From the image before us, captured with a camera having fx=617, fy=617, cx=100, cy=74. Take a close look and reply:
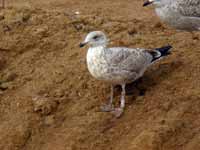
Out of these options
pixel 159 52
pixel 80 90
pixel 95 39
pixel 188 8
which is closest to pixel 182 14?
pixel 188 8

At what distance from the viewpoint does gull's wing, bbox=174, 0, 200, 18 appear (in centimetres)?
870

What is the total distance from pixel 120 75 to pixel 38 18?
2.30m

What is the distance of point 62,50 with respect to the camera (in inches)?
332

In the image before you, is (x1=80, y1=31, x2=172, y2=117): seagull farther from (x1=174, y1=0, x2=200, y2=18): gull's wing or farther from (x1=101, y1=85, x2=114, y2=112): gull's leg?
(x1=174, y1=0, x2=200, y2=18): gull's wing

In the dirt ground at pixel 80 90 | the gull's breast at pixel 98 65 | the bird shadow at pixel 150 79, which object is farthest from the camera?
the bird shadow at pixel 150 79

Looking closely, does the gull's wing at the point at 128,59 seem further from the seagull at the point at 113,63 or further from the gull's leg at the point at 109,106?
the gull's leg at the point at 109,106

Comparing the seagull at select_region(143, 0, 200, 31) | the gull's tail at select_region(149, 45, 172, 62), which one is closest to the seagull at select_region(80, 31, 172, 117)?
the gull's tail at select_region(149, 45, 172, 62)

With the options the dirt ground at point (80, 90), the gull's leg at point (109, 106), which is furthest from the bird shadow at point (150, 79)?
the gull's leg at point (109, 106)

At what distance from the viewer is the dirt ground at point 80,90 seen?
22.8 feet

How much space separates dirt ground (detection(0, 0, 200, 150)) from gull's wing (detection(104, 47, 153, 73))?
335 mm

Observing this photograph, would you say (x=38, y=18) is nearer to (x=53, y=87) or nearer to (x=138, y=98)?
(x=53, y=87)

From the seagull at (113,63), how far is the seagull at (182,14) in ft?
4.51

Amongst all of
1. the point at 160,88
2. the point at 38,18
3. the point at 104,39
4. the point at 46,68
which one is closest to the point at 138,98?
the point at 160,88

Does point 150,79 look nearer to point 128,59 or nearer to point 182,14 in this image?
point 128,59
